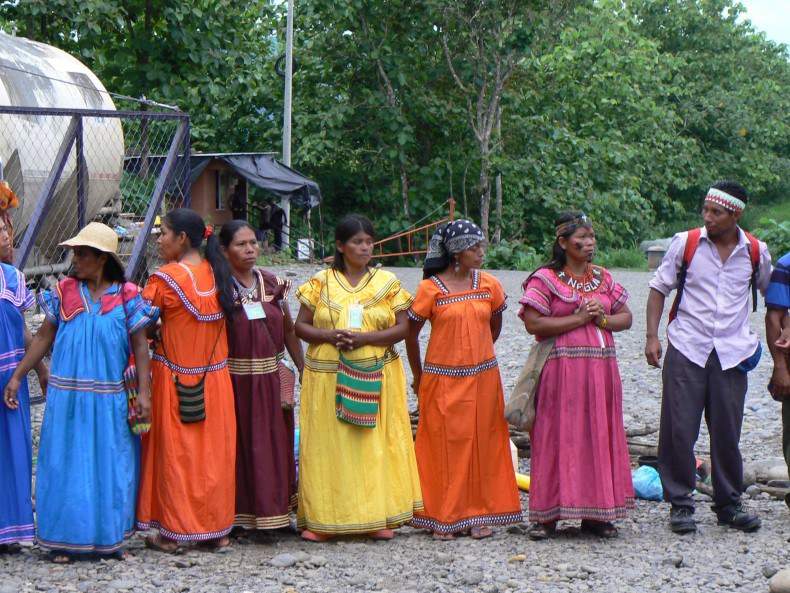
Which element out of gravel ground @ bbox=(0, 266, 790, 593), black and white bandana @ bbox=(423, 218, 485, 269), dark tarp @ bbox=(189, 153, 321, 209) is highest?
dark tarp @ bbox=(189, 153, 321, 209)

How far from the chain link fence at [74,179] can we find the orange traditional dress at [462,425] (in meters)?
2.34

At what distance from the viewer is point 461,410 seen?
528 centimetres

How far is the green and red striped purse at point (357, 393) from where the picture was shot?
5102 millimetres

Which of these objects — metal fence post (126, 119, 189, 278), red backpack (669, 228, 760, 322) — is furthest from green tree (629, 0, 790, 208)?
red backpack (669, 228, 760, 322)

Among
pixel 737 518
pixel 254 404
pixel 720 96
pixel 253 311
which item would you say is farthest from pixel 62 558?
pixel 720 96

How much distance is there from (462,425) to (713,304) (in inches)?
54.9

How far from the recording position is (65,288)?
15.7ft

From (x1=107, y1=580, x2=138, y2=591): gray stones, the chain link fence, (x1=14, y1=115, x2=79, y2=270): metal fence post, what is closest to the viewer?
(x1=107, y1=580, x2=138, y2=591): gray stones

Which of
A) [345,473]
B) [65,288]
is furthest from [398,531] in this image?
[65,288]

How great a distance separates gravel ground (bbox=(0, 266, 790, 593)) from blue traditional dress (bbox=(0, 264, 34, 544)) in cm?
17

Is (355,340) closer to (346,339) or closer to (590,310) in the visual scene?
(346,339)

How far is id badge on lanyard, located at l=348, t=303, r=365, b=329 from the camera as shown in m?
5.16

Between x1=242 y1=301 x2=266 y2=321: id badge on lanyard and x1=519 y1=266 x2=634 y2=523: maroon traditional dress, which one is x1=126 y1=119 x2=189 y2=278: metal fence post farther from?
x1=519 y1=266 x2=634 y2=523: maroon traditional dress

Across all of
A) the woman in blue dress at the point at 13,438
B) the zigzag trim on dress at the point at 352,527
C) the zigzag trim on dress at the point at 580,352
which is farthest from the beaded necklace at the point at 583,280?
the woman in blue dress at the point at 13,438
